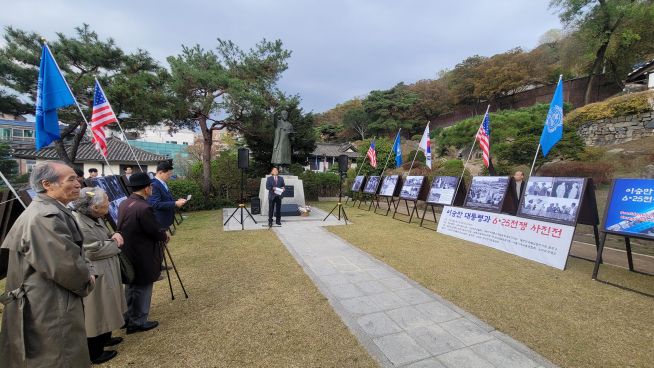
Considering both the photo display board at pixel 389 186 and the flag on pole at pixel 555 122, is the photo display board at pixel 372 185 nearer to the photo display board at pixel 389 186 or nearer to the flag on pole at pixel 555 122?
the photo display board at pixel 389 186

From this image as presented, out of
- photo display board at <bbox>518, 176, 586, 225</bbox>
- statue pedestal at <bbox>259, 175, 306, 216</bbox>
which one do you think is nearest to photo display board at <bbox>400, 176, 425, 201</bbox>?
photo display board at <bbox>518, 176, 586, 225</bbox>

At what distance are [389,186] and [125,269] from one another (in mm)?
8540

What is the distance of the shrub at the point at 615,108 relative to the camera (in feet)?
42.2

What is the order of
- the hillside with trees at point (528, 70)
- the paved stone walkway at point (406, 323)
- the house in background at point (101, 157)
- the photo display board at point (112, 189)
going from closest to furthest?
the paved stone walkway at point (406, 323)
the photo display board at point (112, 189)
the hillside with trees at point (528, 70)
the house in background at point (101, 157)

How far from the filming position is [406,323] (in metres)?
2.92

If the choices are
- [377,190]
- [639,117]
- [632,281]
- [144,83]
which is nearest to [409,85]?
[639,117]

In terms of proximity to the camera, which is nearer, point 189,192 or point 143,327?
point 143,327

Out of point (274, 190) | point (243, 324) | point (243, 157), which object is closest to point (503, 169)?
point (274, 190)

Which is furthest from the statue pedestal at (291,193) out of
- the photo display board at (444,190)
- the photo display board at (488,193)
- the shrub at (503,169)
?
the shrub at (503,169)

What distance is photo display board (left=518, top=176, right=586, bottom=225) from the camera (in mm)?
4625

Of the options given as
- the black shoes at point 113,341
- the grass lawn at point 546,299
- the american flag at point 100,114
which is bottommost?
the black shoes at point 113,341

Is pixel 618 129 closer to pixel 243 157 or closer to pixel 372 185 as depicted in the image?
pixel 372 185

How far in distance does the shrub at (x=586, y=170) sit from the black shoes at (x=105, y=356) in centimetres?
1242

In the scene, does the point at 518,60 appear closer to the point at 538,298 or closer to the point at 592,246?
the point at 592,246
